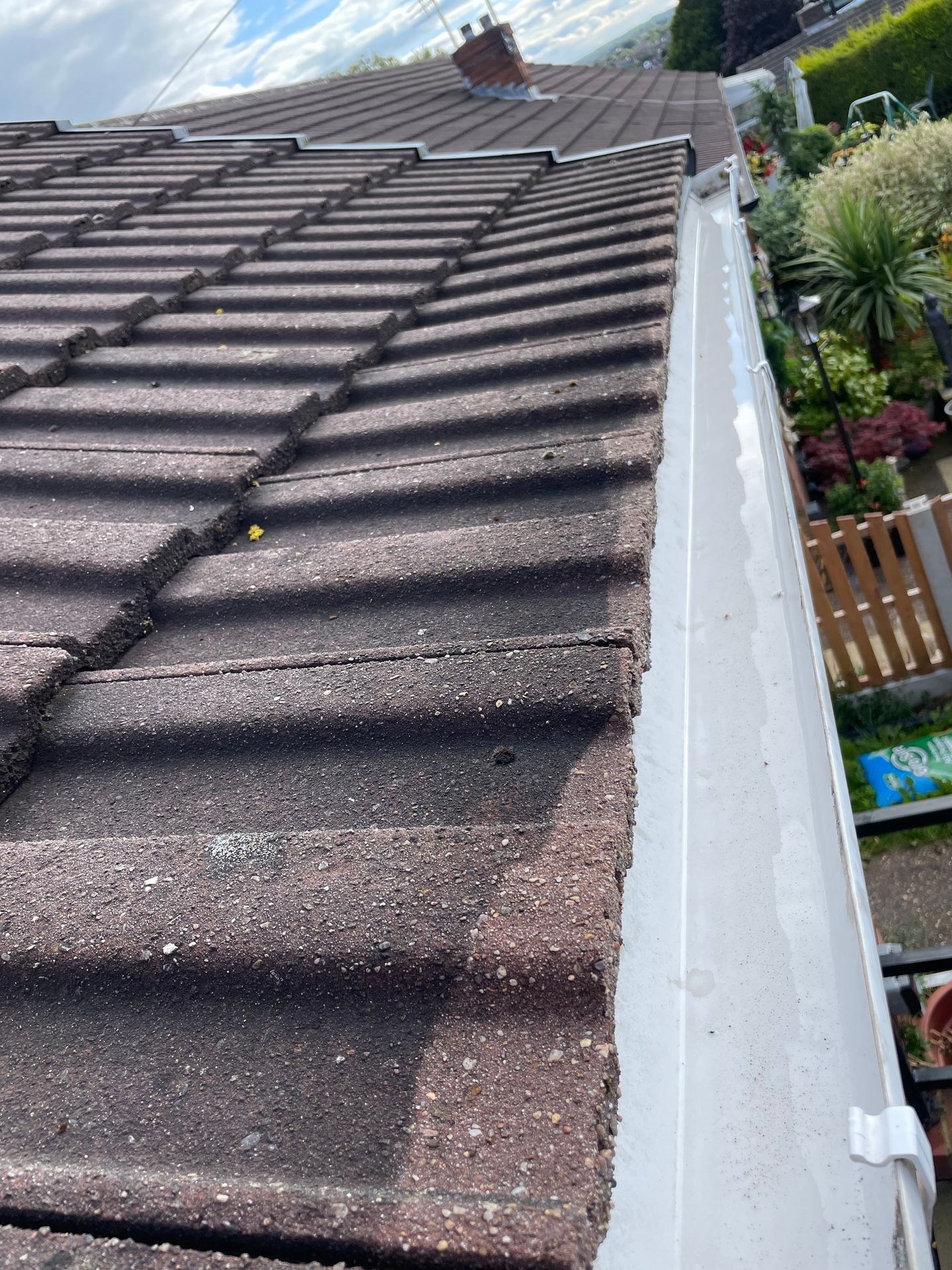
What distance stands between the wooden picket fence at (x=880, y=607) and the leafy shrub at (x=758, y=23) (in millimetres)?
38593

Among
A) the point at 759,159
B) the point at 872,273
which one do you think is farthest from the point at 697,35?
the point at 872,273

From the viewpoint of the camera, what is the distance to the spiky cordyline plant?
1046 cm

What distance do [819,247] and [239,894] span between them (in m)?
12.0

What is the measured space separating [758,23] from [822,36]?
18.4 ft

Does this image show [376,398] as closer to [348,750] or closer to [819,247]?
[348,750]

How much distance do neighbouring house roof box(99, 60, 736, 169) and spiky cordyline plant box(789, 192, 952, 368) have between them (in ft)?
6.92

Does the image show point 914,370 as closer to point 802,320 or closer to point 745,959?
point 802,320

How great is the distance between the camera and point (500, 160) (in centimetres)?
584

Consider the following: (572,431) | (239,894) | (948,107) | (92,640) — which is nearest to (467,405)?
(572,431)

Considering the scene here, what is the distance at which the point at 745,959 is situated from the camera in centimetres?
121

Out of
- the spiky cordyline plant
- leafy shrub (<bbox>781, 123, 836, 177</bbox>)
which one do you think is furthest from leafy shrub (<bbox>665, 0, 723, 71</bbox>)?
the spiky cordyline plant

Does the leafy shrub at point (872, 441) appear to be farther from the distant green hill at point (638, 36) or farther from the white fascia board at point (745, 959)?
the distant green hill at point (638, 36)

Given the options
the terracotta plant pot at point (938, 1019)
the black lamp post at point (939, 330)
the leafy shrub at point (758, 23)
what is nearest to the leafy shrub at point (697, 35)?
the leafy shrub at point (758, 23)

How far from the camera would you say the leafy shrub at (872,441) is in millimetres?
9102
